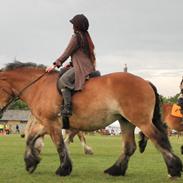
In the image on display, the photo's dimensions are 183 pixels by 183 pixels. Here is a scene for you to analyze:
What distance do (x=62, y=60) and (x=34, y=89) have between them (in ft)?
3.43

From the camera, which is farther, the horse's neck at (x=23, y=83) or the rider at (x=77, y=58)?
the horse's neck at (x=23, y=83)

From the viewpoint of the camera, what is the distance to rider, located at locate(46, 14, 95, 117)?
467 inches

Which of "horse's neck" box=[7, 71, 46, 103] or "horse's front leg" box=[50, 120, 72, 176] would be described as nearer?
"horse's front leg" box=[50, 120, 72, 176]

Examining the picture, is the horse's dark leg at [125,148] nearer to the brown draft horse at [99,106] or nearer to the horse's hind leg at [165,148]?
the brown draft horse at [99,106]

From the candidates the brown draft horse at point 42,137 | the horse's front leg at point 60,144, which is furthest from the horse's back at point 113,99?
the brown draft horse at point 42,137

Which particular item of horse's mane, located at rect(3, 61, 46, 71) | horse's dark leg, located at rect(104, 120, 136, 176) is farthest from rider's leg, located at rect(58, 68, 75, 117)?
horse's mane, located at rect(3, 61, 46, 71)

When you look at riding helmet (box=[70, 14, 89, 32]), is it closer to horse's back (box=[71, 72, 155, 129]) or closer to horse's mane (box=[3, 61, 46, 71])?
horse's back (box=[71, 72, 155, 129])

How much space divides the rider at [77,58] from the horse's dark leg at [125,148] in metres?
1.48

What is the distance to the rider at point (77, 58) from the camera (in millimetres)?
11867

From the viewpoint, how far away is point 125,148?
1248cm

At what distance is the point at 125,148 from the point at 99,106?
1.57 m

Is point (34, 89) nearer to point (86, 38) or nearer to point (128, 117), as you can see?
point (86, 38)

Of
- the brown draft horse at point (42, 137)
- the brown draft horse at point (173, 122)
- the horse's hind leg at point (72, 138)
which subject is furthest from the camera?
the brown draft horse at point (173, 122)

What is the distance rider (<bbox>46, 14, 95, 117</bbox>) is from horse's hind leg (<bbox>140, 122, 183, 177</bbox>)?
6.23 ft
